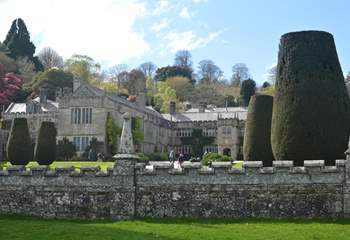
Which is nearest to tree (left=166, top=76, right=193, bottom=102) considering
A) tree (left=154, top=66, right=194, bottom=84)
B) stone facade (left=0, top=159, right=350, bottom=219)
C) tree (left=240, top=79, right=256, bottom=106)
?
tree (left=154, top=66, right=194, bottom=84)

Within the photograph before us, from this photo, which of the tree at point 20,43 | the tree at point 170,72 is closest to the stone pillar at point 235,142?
the tree at point 20,43

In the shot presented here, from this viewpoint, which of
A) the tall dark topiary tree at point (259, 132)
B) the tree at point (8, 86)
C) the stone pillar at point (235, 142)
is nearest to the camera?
the tall dark topiary tree at point (259, 132)

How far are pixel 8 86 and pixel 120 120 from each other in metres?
24.8

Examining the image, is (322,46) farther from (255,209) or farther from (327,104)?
(255,209)

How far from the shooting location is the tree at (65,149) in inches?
2314

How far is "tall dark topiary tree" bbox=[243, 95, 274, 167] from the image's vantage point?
99.5 ft

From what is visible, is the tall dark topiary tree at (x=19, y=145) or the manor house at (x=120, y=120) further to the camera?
the manor house at (x=120, y=120)

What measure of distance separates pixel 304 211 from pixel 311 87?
488cm

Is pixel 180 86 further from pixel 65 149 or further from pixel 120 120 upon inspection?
pixel 65 149

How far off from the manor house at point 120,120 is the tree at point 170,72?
39149 mm

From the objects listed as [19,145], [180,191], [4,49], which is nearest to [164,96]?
[4,49]

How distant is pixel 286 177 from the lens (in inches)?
690

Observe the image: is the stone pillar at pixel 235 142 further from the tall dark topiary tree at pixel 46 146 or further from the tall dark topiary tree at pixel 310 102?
the tall dark topiary tree at pixel 310 102

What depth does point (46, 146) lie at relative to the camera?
42.3 metres
